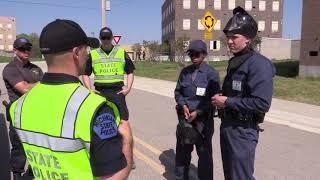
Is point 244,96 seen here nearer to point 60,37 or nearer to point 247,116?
point 247,116

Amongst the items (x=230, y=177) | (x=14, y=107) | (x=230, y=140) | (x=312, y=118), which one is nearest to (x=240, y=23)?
(x=230, y=140)

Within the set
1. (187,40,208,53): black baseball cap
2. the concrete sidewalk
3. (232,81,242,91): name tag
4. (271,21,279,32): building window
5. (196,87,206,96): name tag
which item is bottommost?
the concrete sidewalk

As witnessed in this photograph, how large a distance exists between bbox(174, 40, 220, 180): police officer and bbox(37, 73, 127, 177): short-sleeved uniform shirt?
118 inches

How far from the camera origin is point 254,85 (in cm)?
352

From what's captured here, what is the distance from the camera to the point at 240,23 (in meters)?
3.65

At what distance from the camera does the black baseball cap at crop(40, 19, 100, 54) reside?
1.90 meters

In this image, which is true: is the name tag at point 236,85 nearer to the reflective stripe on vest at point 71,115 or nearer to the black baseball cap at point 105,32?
the reflective stripe on vest at point 71,115

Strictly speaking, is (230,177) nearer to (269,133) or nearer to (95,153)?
(95,153)

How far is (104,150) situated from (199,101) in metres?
3.11

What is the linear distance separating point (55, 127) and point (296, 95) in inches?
553

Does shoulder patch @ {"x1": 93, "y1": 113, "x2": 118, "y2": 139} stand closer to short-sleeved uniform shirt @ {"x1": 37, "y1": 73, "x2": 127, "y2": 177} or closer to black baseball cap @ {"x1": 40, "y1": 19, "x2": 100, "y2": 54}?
short-sleeved uniform shirt @ {"x1": 37, "y1": 73, "x2": 127, "y2": 177}

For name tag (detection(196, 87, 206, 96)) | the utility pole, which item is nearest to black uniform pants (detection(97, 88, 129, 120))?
name tag (detection(196, 87, 206, 96))

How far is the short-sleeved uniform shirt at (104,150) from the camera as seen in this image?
1794 millimetres

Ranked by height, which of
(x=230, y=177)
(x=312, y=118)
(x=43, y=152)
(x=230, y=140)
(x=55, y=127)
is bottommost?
(x=312, y=118)
